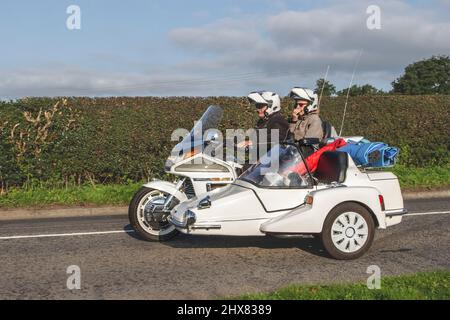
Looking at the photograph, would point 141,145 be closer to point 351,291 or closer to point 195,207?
point 195,207

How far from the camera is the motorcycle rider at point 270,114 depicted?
8.51 m

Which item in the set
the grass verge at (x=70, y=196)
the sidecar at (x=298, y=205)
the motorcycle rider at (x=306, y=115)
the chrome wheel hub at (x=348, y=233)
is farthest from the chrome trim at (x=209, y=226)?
the grass verge at (x=70, y=196)

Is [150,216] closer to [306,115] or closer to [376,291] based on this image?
[306,115]

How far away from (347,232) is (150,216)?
8.59ft

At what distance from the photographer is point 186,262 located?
23.4 ft

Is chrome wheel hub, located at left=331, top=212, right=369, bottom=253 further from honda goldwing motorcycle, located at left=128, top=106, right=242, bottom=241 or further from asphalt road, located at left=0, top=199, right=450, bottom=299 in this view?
honda goldwing motorcycle, located at left=128, top=106, right=242, bottom=241

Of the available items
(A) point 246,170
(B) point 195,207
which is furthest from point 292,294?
(A) point 246,170

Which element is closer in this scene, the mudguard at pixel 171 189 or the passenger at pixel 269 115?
the mudguard at pixel 171 189

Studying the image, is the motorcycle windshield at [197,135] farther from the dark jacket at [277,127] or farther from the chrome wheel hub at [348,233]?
the chrome wheel hub at [348,233]

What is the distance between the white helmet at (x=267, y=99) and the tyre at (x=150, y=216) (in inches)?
73.0

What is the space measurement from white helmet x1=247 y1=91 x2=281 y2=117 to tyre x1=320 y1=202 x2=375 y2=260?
2.09m

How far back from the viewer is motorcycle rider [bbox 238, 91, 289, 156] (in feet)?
27.9

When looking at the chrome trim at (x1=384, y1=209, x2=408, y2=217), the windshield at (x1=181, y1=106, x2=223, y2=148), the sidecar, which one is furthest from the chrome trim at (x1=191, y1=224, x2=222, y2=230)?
the chrome trim at (x1=384, y1=209, x2=408, y2=217)

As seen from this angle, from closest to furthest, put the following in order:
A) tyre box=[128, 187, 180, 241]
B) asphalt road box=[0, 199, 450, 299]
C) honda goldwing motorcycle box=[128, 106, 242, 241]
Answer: asphalt road box=[0, 199, 450, 299] → honda goldwing motorcycle box=[128, 106, 242, 241] → tyre box=[128, 187, 180, 241]
